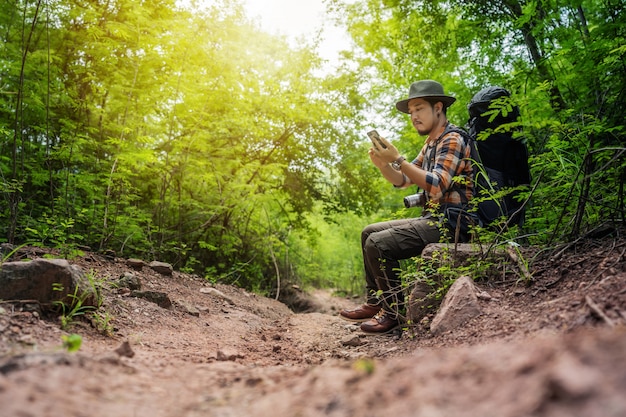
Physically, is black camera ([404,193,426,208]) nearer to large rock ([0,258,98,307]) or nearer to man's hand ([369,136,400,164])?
man's hand ([369,136,400,164])

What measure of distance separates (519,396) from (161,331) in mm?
2923

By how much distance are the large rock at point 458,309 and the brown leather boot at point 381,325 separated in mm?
911

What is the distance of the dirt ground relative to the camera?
86 cm

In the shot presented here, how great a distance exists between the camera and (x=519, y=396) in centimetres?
84

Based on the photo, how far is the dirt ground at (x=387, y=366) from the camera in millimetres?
857

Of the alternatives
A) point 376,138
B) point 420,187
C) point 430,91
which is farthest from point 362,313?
point 430,91

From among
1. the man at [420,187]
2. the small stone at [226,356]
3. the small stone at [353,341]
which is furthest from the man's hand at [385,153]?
the small stone at [226,356]

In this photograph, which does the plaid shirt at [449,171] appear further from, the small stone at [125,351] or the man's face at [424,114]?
the small stone at [125,351]

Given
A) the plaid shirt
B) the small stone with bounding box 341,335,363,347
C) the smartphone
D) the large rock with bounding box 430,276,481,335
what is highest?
the smartphone

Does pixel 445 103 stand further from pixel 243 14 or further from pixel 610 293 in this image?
pixel 243 14

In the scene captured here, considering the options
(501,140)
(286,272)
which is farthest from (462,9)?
(286,272)

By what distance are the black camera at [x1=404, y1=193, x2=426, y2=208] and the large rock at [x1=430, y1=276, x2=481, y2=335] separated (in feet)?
4.25

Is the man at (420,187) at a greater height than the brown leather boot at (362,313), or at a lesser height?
greater

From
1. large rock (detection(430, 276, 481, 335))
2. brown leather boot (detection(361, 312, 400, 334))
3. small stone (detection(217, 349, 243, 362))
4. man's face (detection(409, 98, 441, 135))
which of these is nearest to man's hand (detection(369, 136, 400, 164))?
man's face (detection(409, 98, 441, 135))
